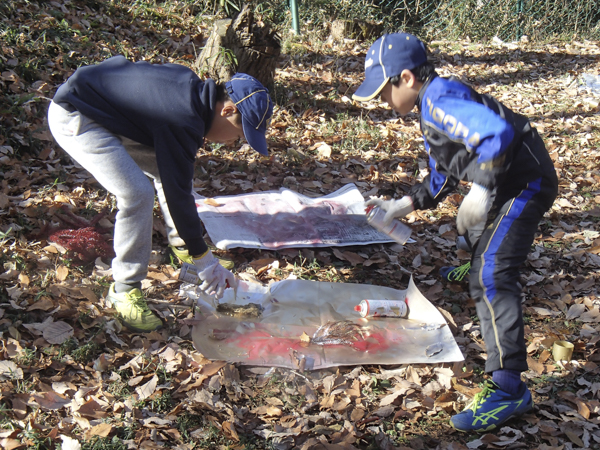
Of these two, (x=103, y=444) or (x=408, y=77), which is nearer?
(x=103, y=444)

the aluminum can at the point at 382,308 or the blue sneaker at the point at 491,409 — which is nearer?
the blue sneaker at the point at 491,409

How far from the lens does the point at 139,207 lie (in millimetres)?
2930

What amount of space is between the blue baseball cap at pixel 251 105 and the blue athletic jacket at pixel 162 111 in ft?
0.42

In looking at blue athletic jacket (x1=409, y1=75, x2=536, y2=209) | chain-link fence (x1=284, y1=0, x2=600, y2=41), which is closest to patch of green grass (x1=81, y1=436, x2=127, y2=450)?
blue athletic jacket (x1=409, y1=75, x2=536, y2=209)

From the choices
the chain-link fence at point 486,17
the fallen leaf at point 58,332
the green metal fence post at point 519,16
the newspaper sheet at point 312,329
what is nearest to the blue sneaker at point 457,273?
the newspaper sheet at point 312,329

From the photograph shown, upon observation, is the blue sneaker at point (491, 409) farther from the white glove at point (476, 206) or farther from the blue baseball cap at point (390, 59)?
the blue baseball cap at point (390, 59)

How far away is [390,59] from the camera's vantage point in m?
2.82

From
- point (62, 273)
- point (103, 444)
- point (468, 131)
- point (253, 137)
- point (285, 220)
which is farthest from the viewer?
point (285, 220)

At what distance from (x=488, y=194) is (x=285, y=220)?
212cm

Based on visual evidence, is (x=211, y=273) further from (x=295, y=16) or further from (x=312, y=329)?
(x=295, y=16)

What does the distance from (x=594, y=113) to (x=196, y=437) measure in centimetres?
688

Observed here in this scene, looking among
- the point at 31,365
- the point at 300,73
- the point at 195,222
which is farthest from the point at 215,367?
the point at 300,73

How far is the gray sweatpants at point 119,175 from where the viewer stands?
112 inches

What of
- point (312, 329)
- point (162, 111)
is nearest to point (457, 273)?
point (312, 329)
